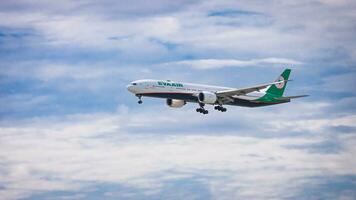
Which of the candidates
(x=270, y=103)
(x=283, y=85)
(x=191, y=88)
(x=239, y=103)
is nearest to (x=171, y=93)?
(x=191, y=88)

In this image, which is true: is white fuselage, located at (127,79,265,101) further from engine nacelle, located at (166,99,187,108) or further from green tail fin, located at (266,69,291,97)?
green tail fin, located at (266,69,291,97)

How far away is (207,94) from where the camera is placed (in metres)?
118

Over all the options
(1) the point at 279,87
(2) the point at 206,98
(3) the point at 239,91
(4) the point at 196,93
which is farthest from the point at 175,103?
(1) the point at 279,87

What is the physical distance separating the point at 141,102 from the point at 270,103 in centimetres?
3143

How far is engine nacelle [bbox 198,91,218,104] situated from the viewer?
4638 inches

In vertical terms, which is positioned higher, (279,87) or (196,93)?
(279,87)

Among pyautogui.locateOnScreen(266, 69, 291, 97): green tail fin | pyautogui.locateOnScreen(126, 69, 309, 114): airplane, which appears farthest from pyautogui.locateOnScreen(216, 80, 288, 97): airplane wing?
pyautogui.locateOnScreen(266, 69, 291, 97): green tail fin

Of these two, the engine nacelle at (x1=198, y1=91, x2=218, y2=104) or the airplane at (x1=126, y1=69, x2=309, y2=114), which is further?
the engine nacelle at (x1=198, y1=91, x2=218, y2=104)

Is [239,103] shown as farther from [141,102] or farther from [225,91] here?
[141,102]

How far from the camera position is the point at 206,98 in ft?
387

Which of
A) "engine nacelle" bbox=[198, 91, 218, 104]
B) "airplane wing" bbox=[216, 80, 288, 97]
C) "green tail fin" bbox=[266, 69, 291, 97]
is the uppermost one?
"green tail fin" bbox=[266, 69, 291, 97]

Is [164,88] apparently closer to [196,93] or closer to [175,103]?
[196,93]

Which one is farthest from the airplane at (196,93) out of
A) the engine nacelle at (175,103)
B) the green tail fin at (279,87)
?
the green tail fin at (279,87)

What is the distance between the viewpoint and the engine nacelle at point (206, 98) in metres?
118
